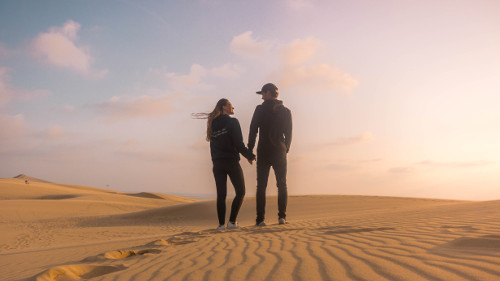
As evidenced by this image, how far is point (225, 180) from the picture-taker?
621 centimetres

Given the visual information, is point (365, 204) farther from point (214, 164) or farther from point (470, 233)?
point (470, 233)

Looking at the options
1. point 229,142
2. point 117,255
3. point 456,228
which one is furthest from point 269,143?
point 117,255

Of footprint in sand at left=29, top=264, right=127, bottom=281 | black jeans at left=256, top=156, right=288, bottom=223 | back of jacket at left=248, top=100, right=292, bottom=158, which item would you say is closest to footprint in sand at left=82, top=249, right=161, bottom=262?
footprint in sand at left=29, top=264, right=127, bottom=281

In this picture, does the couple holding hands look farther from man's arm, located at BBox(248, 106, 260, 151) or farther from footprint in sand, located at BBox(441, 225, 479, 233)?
footprint in sand, located at BBox(441, 225, 479, 233)

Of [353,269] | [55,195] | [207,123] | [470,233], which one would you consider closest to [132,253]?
[353,269]

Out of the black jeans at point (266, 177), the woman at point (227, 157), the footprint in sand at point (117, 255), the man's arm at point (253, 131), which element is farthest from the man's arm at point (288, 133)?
the footprint in sand at point (117, 255)

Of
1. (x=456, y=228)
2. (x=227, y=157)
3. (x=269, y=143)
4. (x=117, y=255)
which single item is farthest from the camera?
(x=269, y=143)

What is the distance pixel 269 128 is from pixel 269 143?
257mm

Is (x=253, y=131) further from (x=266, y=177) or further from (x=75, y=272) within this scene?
(x=75, y=272)

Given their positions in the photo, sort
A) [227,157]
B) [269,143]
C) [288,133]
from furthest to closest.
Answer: [288,133] → [269,143] → [227,157]

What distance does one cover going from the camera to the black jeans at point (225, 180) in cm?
613

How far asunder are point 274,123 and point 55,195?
30.3m

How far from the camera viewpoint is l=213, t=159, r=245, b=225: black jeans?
613 cm

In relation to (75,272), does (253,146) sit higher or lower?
higher
